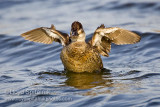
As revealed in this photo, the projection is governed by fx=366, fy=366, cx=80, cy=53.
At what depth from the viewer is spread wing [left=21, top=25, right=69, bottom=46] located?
28.1ft

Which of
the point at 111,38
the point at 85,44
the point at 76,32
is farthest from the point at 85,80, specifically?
the point at 111,38

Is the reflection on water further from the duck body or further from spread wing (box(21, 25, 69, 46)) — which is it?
spread wing (box(21, 25, 69, 46))

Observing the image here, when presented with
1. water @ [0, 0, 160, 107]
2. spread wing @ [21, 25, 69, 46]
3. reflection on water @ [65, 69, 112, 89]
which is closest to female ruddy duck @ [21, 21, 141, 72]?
spread wing @ [21, 25, 69, 46]

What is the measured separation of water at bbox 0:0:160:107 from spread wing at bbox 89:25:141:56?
21.0 inches

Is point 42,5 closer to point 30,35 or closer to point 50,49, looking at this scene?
point 50,49

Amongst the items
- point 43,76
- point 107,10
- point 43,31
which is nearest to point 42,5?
point 107,10

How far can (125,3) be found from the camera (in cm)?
1455

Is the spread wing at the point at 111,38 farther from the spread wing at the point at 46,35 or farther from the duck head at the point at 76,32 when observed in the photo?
the spread wing at the point at 46,35

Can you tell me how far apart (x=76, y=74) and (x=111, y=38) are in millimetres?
1167

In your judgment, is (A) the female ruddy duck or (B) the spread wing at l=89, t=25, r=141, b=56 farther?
(B) the spread wing at l=89, t=25, r=141, b=56

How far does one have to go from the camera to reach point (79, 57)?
7.98 meters

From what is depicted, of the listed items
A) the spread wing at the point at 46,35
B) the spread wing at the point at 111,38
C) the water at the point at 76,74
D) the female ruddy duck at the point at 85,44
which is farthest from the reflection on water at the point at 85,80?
the spread wing at the point at 46,35

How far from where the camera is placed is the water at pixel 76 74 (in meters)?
6.16

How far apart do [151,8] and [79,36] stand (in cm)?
623
